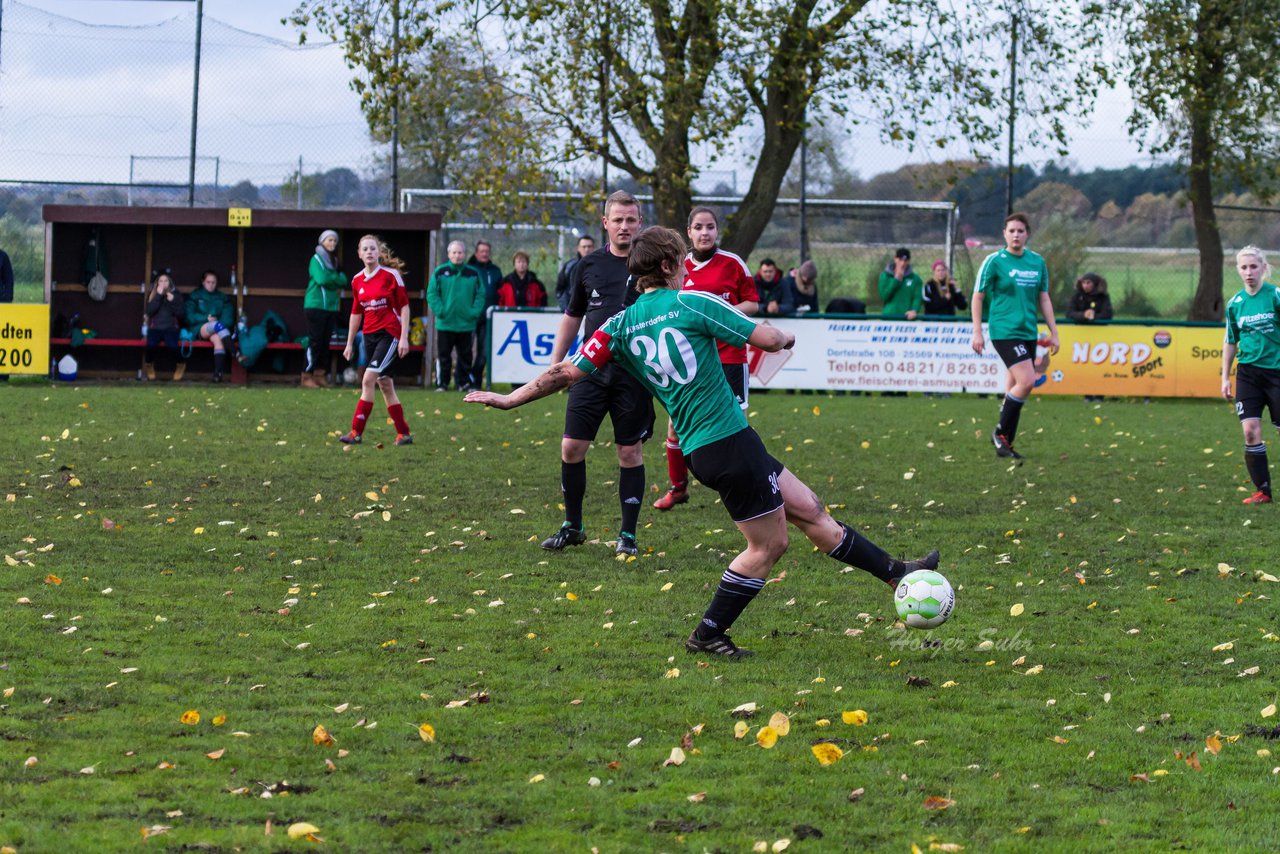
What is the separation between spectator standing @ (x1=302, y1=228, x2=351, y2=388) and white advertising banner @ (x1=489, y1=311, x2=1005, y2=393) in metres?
2.22

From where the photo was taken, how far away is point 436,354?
72.9 feet

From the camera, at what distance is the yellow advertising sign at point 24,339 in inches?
816

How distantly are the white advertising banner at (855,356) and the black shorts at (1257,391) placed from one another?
10.0m

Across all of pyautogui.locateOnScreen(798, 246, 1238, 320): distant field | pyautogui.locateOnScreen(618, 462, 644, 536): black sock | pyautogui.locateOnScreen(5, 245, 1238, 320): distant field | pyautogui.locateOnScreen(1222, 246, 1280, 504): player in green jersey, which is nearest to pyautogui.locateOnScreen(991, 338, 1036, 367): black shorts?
pyautogui.locateOnScreen(1222, 246, 1280, 504): player in green jersey

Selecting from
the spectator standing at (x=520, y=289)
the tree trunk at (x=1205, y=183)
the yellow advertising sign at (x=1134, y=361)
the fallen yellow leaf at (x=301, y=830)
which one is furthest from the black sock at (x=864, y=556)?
the tree trunk at (x=1205, y=183)

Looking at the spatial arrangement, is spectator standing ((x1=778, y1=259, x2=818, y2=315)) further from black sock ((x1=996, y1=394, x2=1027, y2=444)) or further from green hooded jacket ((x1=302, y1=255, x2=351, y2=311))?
black sock ((x1=996, y1=394, x2=1027, y2=444))

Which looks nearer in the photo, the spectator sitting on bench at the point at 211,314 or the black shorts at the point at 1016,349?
the black shorts at the point at 1016,349

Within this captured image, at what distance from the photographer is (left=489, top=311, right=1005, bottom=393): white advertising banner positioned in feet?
68.6

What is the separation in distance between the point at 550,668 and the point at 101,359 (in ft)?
60.5

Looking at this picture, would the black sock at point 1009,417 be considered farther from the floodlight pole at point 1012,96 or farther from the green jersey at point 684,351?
the floodlight pole at point 1012,96

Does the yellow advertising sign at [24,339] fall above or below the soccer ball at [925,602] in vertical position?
above

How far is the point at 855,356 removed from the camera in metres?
21.3

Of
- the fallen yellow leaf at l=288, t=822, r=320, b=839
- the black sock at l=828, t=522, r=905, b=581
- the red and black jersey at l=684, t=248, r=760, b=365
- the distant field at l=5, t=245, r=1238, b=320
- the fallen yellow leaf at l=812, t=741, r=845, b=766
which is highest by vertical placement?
the distant field at l=5, t=245, r=1238, b=320

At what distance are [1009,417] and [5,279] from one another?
13.5m
